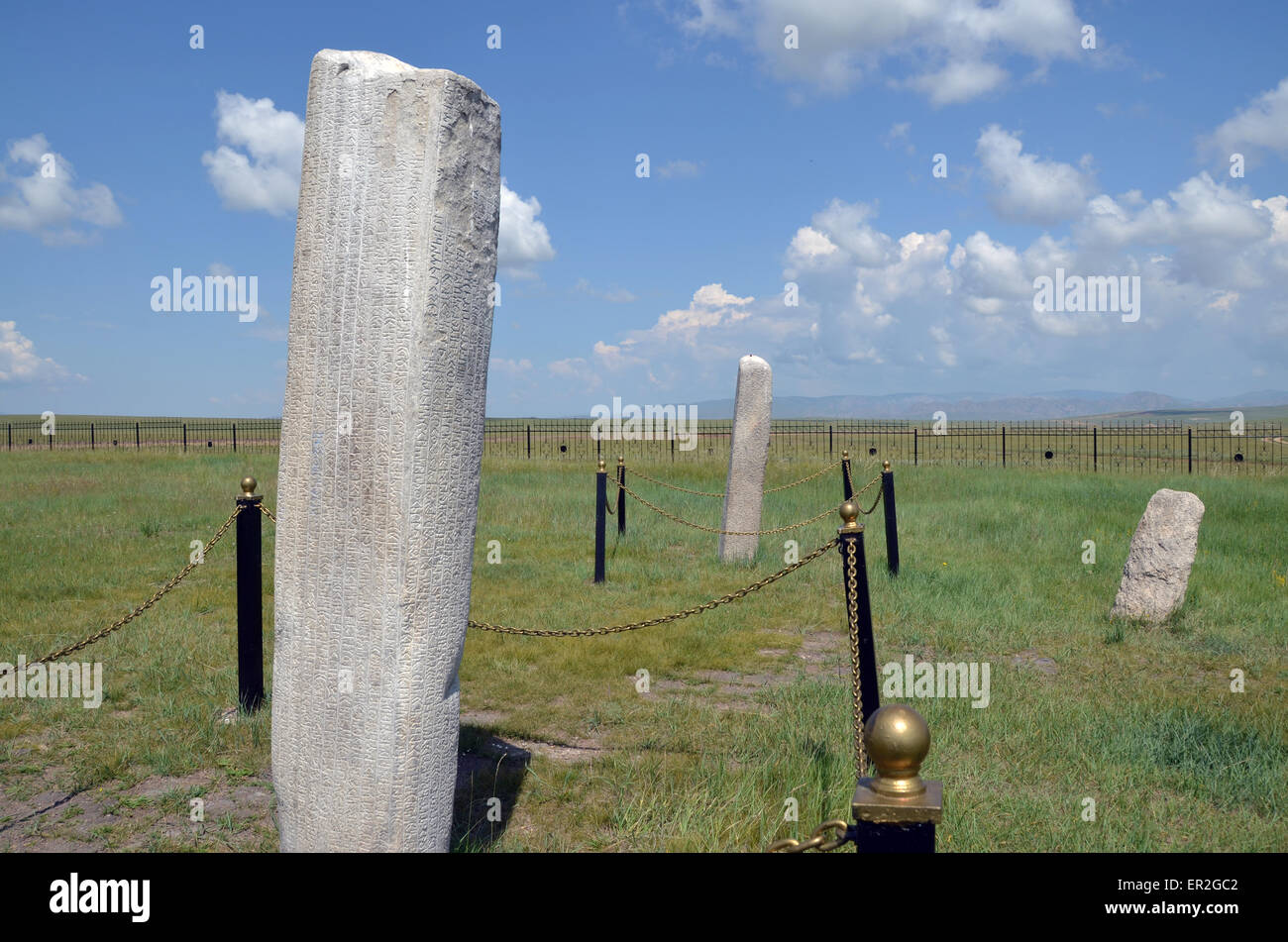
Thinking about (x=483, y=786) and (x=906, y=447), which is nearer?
(x=483, y=786)

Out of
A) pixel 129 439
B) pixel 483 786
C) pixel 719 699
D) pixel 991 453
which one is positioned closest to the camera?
pixel 483 786

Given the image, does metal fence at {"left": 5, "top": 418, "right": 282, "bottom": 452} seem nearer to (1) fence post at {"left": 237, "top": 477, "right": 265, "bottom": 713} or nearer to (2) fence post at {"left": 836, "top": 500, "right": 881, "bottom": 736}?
(1) fence post at {"left": 237, "top": 477, "right": 265, "bottom": 713}

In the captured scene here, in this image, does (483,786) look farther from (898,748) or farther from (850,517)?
(898,748)

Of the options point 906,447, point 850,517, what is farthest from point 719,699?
point 906,447

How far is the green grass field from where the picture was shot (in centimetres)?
383

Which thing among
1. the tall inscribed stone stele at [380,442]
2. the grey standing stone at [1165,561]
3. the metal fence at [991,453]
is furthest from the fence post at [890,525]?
the tall inscribed stone stele at [380,442]

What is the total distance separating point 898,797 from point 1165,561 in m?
6.62

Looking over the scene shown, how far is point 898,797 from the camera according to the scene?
1.90 m

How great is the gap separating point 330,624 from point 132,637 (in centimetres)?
482

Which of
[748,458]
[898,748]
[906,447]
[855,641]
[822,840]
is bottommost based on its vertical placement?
[822,840]

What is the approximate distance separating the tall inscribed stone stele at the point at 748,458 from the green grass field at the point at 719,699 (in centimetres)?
41

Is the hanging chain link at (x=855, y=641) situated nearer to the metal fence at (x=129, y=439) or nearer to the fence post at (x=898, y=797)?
the fence post at (x=898, y=797)
